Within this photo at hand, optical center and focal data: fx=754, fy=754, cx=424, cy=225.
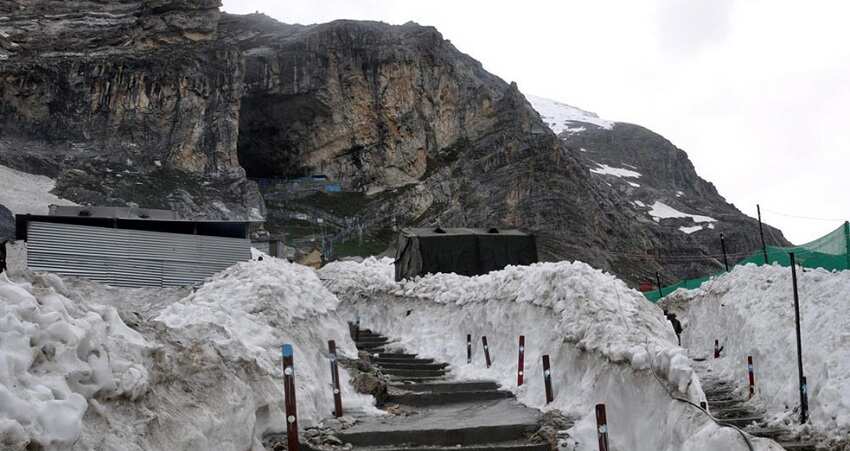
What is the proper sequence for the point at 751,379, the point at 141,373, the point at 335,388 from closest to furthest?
the point at 141,373 → the point at 335,388 → the point at 751,379

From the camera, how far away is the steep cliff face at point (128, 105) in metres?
74.9

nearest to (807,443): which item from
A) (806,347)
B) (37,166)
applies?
(806,347)

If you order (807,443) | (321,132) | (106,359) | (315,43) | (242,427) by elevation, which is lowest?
(807,443)

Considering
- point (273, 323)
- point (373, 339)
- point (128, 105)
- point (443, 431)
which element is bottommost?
point (443, 431)

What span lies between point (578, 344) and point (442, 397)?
3058 millimetres

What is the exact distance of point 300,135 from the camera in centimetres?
9919

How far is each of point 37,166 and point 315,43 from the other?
42.0 meters

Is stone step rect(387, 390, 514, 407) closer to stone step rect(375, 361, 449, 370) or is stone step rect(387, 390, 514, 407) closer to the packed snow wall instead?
the packed snow wall

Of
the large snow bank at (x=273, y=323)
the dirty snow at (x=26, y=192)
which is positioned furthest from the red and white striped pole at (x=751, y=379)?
the dirty snow at (x=26, y=192)

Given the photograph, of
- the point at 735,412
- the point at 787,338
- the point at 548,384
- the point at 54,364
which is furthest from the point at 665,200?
the point at 54,364

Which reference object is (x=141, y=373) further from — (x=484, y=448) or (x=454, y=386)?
(x=454, y=386)

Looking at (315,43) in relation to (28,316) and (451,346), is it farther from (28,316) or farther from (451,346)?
(28,316)

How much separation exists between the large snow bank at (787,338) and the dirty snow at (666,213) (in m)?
95.4

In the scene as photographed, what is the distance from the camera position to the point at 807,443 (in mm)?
10453
